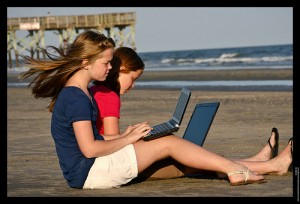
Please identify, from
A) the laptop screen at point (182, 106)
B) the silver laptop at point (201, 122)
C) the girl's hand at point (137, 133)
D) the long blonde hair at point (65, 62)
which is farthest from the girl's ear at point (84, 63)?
the silver laptop at point (201, 122)

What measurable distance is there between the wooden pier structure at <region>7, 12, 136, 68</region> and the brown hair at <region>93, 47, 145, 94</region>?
5046 centimetres

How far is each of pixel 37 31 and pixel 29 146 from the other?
2147 inches

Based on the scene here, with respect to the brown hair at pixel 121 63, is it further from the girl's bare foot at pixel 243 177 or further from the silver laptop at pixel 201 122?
the girl's bare foot at pixel 243 177

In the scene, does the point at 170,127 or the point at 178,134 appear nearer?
the point at 170,127

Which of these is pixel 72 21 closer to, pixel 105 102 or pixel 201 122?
pixel 201 122

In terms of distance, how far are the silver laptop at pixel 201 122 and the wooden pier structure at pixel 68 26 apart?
5033 centimetres

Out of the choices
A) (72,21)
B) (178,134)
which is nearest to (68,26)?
(72,21)

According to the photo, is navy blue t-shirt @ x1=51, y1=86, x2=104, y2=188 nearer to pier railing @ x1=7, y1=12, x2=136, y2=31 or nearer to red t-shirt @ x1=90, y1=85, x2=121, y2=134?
red t-shirt @ x1=90, y1=85, x2=121, y2=134

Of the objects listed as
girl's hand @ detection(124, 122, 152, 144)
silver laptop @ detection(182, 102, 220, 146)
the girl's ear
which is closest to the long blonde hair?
the girl's ear

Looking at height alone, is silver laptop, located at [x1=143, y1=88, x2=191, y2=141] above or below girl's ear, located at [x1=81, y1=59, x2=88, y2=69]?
below

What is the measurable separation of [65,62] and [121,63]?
604 mm

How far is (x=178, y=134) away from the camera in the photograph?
405 inches

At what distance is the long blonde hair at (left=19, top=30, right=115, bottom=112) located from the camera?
6.14 m
